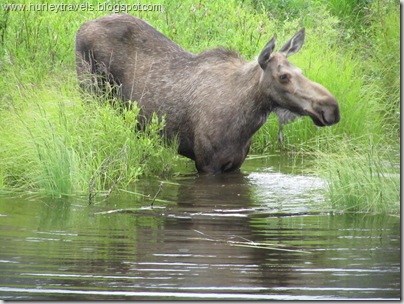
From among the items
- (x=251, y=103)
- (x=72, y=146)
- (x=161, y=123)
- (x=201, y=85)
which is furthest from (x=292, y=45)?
(x=72, y=146)

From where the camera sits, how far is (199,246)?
309 inches

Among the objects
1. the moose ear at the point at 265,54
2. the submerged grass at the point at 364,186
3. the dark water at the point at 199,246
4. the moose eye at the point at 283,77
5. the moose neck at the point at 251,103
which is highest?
the moose ear at the point at 265,54

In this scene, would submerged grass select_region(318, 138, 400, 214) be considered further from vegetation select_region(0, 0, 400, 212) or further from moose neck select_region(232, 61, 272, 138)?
moose neck select_region(232, 61, 272, 138)

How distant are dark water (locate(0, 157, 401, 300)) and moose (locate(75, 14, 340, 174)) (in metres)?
0.67

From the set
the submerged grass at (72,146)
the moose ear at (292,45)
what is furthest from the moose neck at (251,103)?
the submerged grass at (72,146)

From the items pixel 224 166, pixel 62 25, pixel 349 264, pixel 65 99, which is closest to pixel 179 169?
pixel 224 166

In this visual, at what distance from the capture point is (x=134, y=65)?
12.1m

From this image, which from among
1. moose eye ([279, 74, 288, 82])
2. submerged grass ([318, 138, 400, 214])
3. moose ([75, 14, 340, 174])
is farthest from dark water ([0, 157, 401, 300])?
moose eye ([279, 74, 288, 82])

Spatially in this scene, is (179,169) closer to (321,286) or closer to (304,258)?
(304,258)

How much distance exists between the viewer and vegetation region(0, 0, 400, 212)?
984cm

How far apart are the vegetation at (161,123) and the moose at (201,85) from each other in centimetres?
32

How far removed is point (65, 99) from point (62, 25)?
9.80 feet

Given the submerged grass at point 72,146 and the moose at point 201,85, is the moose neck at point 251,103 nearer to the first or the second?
the moose at point 201,85

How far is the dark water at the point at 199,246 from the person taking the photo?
255 inches
